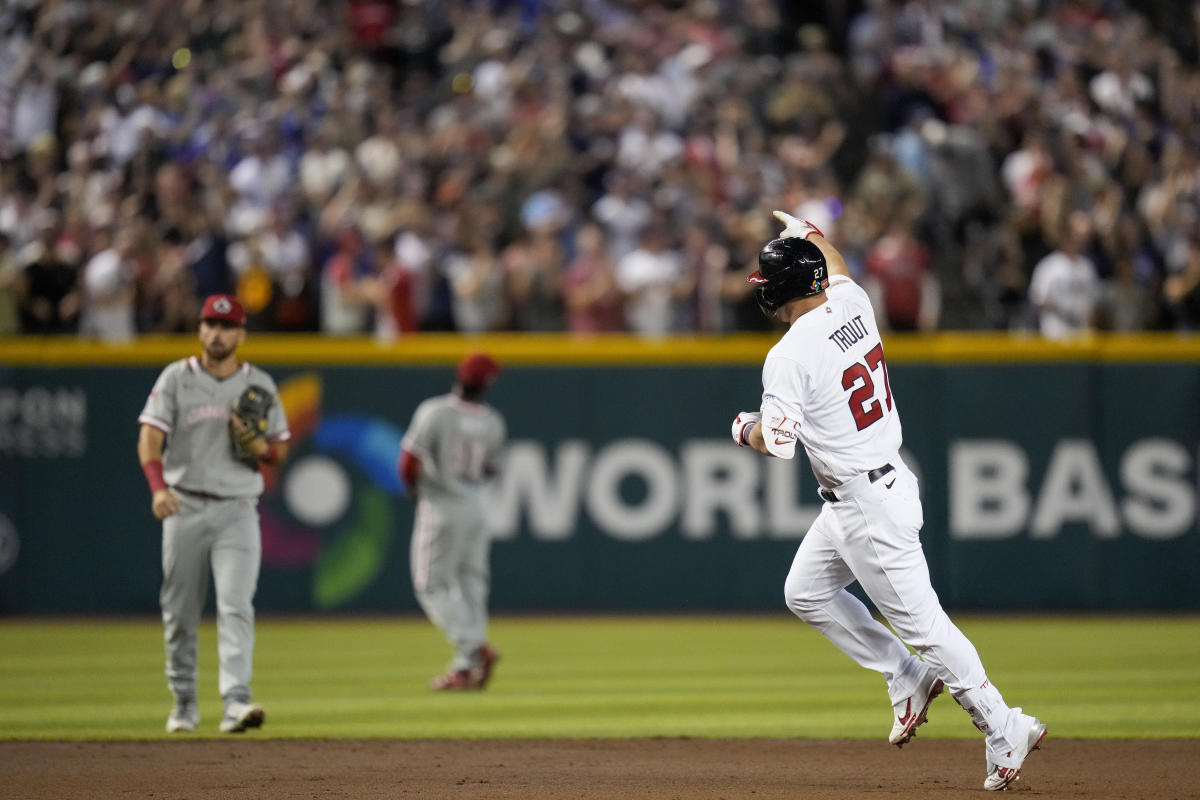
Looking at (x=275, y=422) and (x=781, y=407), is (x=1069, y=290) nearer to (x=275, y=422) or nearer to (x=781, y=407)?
(x=275, y=422)

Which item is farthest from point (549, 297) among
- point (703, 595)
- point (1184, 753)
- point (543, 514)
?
point (1184, 753)

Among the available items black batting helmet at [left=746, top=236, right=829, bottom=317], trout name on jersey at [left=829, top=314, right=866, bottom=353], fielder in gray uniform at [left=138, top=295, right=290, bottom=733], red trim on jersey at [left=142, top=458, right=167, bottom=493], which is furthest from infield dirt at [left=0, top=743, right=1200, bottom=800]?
black batting helmet at [left=746, top=236, right=829, bottom=317]

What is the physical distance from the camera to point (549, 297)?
1567 centimetres

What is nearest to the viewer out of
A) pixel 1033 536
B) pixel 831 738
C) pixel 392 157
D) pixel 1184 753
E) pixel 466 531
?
pixel 1184 753

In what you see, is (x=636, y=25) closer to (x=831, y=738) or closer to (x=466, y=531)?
(x=466, y=531)

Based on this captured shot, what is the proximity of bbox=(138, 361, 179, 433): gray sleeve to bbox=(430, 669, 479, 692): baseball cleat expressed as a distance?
2840 millimetres

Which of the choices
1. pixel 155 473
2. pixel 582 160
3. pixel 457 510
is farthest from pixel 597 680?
pixel 582 160

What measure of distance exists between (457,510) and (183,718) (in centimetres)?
266

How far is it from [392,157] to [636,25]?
3677 millimetres

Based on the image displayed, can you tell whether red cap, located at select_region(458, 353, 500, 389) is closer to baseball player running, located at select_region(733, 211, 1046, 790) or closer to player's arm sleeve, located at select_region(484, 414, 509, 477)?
player's arm sleeve, located at select_region(484, 414, 509, 477)

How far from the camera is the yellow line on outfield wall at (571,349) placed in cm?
1512

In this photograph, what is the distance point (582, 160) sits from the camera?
17594 mm

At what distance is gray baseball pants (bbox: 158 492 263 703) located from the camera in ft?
29.5

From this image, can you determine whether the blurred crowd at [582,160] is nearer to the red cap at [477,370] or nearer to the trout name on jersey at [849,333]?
the red cap at [477,370]
